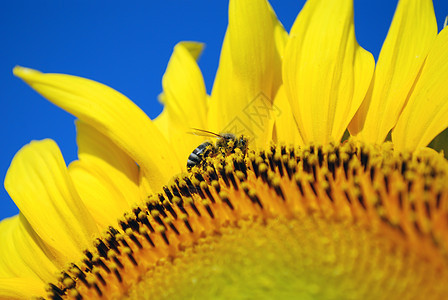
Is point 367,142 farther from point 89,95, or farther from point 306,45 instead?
point 89,95

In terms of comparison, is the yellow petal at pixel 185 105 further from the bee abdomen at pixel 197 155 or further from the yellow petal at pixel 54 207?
the yellow petal at pixel 54 207

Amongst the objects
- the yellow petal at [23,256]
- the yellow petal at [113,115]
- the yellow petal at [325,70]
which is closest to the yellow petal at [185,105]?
the yellow petal at [113,115]

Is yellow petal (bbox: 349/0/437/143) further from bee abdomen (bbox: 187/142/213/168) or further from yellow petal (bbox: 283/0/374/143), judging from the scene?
→ bee abdomen (bbox: 187/142/213/168)

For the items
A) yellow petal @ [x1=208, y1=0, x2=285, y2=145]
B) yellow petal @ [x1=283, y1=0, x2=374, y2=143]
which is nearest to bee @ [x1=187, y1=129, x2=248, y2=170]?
yellow petal @ [x1=208, y1=0, x2=285, y2=145]

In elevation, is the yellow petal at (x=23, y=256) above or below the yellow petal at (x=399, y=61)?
above

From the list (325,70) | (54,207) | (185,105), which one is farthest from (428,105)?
(54,207)

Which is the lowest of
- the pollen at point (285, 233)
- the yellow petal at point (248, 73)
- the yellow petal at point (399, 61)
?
the pollen at point (285, 233)

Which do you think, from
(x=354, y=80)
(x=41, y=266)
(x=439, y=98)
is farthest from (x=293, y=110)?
(x=41, y=266)
